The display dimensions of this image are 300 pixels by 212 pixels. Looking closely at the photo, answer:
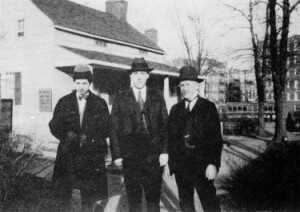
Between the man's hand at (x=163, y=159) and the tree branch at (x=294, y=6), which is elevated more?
the tree branch at (x=294, y=6)

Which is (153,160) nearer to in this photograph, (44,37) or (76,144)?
(76,144)

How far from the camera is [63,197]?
3764mm

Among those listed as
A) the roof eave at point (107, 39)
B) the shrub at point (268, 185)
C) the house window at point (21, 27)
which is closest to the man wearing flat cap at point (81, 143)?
the shrub at point (268, 185)

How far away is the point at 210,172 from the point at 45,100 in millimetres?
12442

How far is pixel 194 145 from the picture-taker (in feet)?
12.3

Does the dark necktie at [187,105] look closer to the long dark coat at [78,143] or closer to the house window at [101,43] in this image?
the long dark coat at [78,143]

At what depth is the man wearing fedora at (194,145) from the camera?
12.1ft

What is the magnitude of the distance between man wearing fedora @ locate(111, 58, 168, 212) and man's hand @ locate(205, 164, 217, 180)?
54 centimetres

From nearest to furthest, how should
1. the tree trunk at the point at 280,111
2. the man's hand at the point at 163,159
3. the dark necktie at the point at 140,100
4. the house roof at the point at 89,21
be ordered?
the man's hand at the point at 163,159, the dark necktie at the point at 140,100, the tree trunk at the point at 280,111, the house roof at the point at 89,21

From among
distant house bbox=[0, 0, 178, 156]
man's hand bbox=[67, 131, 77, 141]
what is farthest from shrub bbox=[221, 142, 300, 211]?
distant house bbox=[0, 0, 178, 156]

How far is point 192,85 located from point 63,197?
1939 millimetres

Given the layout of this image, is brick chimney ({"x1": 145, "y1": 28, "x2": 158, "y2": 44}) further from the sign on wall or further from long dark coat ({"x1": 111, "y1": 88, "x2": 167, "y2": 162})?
long dark coat ({"x1": 111, "y1": 88, "x2": 167, "y2": 162})

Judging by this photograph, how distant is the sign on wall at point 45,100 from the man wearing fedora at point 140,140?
37.4ft

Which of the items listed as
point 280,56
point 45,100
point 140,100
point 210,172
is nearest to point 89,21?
point 45,100
